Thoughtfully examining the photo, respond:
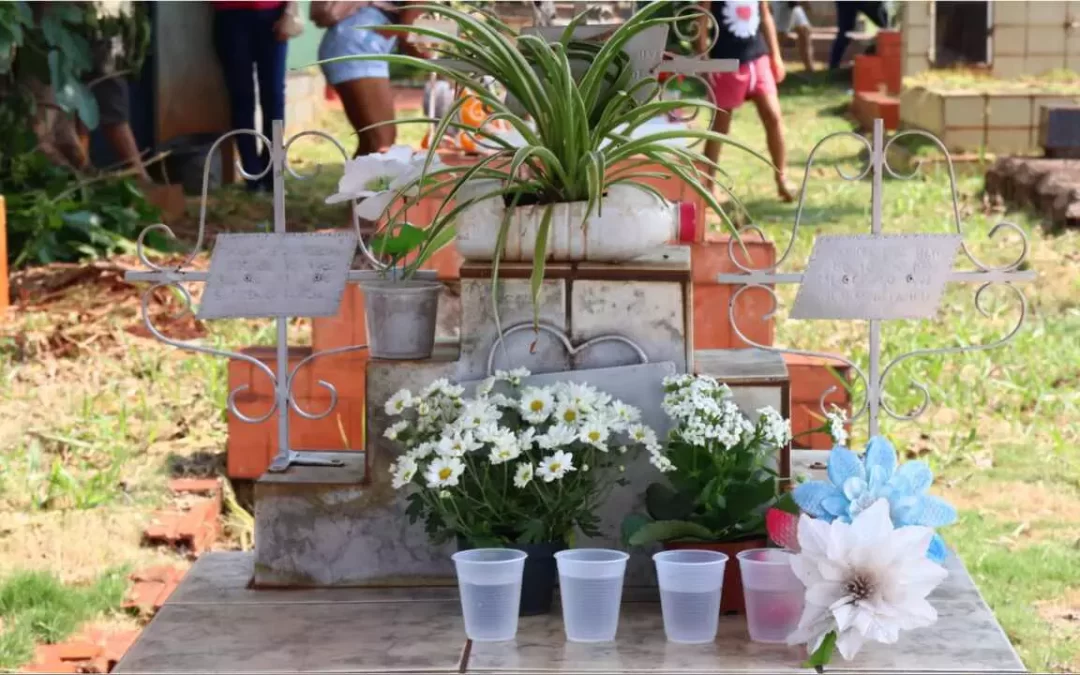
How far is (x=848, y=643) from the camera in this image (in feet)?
7.21

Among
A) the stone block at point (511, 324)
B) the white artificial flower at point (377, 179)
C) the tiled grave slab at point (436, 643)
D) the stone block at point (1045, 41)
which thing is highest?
the stone block at point (1045, 41)

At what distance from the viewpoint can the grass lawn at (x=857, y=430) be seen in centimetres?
390

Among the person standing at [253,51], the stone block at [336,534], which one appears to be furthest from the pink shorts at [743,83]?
the stone block at [336,534]

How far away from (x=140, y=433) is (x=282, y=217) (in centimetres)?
214

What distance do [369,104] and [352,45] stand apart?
0.25 m

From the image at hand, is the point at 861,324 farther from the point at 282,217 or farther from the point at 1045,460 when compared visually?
the point at 282,217

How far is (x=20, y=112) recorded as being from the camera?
6.94 metres

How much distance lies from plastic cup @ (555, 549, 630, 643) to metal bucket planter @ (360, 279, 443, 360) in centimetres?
48

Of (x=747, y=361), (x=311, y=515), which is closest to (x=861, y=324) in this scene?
(x=747, y=361)

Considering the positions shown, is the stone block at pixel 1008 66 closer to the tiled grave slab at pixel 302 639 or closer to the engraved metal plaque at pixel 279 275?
the engraved metal plaque at pixel 279 275

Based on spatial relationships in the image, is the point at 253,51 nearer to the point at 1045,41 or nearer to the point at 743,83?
the point at 743,83

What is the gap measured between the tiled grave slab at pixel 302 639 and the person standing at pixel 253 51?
574 cm

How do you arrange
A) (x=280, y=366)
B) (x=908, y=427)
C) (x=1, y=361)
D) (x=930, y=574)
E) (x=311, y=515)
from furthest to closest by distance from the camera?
(x=1, y=361), (x=908, y=427), (x=280, y=366), (x=311, y=515), (x=930, y=574)

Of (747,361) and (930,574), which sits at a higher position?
(747,361)
